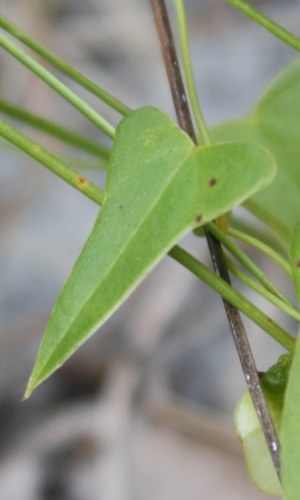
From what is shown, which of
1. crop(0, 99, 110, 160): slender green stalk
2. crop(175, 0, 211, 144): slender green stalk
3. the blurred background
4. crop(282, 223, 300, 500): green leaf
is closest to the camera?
crop(282, 223, 300, 500): green leaf

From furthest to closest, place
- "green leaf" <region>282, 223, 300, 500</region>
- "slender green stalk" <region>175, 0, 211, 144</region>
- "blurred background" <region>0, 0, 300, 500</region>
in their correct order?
1. "blurred background" <region>0, 0, 300, 500</region>
2. "slender green stalk" <region>175, 0, 211, 144</region>
3. "green leaf" <region>282, 223, 300, 500</region>

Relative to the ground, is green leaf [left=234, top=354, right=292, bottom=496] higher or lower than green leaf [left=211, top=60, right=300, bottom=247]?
lower

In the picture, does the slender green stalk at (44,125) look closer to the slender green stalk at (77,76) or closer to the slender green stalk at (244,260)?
the slender green stalk at (77,76)

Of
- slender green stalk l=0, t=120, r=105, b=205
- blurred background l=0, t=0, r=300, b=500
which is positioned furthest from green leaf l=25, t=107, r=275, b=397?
blurred background l=0, t=0, r=300, b=500

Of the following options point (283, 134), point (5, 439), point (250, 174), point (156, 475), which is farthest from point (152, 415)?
point (250, 174)

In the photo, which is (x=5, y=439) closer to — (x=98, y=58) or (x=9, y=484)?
(x=9, y=484)

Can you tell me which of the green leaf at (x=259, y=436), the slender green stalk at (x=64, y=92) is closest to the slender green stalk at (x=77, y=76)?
the slender green stalk at (x=64, y=92)

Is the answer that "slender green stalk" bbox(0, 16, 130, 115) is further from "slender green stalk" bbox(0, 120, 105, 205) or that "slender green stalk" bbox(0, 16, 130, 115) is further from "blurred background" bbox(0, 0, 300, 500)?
"blurred background" bbox(0, 0, 300, 500)

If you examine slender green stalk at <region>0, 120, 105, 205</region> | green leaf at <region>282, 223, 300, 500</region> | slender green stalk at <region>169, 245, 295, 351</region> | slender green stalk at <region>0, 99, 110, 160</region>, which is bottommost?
green leaf at <region>282, 223, 300, 500</region>
